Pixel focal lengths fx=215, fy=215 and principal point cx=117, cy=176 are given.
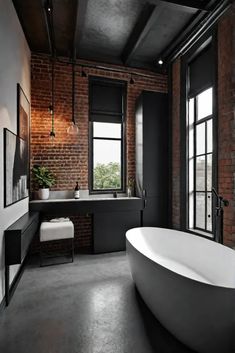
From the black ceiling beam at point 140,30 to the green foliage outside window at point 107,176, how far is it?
2.14m

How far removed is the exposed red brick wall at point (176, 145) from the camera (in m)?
4.22

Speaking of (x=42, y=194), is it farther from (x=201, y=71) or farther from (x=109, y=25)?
(x=201, y=71)

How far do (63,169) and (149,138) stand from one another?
1805mm

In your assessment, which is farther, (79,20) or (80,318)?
(79,20)

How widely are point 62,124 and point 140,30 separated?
209cm

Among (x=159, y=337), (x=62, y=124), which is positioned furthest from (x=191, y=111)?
(x=159, y=337)

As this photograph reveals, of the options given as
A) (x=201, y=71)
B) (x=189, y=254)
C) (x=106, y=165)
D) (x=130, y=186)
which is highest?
(x=201, y=71)

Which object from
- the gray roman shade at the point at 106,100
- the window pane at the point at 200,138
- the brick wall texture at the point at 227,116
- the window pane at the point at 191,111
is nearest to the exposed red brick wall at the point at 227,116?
the brick wall texture at the point at 227,116

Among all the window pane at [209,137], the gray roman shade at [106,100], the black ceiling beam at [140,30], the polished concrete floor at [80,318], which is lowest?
the polished concrete floor at [80,318]

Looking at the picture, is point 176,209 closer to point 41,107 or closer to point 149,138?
point 149,138

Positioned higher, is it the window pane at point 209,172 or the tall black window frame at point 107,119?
the tall black window frame at point 107,119

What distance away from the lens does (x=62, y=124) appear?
4.16 m

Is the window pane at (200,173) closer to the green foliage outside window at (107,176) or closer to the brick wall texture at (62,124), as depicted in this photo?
the green foliage outside window at (107,176)

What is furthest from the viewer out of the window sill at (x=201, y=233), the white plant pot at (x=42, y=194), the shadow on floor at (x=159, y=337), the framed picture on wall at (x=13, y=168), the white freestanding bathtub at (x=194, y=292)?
the white plant pot at (x=42, y=194)
